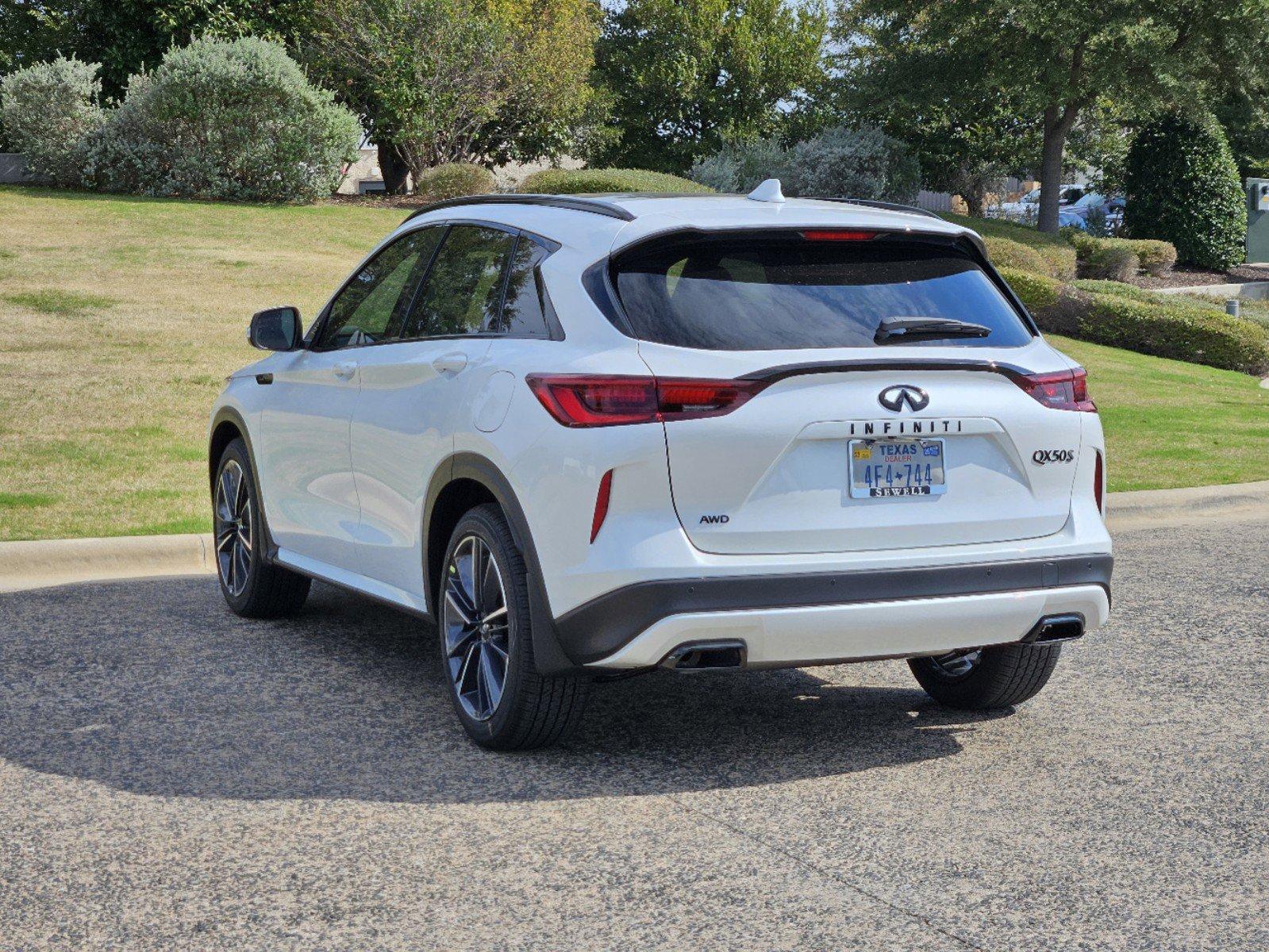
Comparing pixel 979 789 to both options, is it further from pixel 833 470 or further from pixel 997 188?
pixel 997 188

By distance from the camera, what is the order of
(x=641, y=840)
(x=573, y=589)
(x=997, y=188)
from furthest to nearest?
(x=997, y=188) < (x=573, y=589) < (x=641, y=840)

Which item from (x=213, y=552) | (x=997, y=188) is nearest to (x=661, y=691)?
(x=213, y=552)

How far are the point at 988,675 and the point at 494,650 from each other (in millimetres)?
1828

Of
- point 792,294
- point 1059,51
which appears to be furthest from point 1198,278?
point 792,294

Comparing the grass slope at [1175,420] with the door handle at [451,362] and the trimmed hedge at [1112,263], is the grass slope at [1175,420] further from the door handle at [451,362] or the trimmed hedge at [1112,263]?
the trimmed hedge at [1112,263]

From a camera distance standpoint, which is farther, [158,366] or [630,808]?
[158,366]

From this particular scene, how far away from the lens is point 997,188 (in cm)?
4947

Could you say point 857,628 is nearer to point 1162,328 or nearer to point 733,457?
point 733,457

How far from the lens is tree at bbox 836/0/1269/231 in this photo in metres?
31.2

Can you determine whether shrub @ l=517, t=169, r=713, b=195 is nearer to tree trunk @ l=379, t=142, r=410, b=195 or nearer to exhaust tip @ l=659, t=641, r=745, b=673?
tree trunk @ l=379, t=142, r=410, b=195

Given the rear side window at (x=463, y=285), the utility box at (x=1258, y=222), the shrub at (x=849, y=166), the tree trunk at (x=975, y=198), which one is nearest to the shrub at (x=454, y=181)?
the shrub at (x=849, y=166)

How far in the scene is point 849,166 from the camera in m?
36.7

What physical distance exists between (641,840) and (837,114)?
130 ft

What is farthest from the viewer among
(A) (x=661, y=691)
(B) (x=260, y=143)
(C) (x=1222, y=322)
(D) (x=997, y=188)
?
(D) (x=997, y=188)
